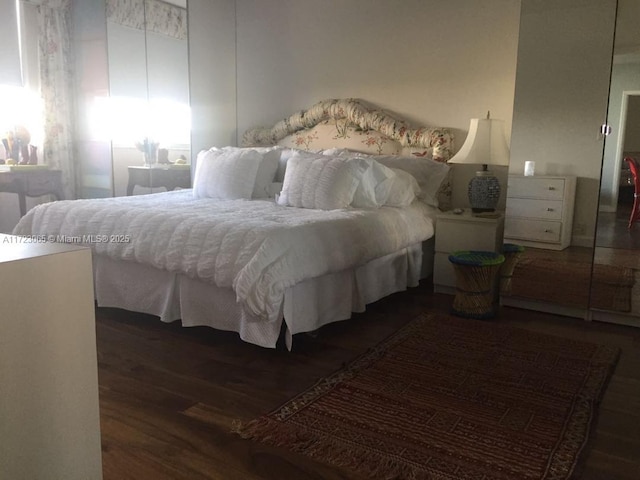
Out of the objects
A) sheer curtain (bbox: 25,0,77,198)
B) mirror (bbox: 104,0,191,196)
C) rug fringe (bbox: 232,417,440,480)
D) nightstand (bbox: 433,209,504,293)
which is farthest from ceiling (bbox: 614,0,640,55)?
sheer curtain (bbox: 25,0,77,198)

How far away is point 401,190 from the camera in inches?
146

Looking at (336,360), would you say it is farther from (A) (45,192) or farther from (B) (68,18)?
(B) (68,18)

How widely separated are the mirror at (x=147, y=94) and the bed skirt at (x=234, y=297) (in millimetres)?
2172

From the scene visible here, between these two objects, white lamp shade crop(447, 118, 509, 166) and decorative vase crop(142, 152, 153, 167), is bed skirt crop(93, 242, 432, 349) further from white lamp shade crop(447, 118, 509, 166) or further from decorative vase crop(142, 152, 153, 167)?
decorative vase crop(142, 152, 153, 167)

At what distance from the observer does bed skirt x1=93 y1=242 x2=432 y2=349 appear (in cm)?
267

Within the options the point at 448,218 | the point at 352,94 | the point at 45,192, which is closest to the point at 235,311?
the point at 448,218

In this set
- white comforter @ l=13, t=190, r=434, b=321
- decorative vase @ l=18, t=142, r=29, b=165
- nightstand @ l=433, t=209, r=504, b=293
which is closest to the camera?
white comforter @ l=13, t=190, r=434, b=321

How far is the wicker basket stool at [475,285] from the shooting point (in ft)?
10.8

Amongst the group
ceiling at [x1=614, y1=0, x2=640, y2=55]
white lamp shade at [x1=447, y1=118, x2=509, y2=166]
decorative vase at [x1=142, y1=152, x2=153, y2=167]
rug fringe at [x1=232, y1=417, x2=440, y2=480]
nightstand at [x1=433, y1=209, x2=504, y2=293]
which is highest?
ceiling at [x1=614, y1=0, x2=640, y2=55]

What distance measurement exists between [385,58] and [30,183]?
342cm

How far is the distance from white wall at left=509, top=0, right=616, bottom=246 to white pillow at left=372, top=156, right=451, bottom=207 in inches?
27.0

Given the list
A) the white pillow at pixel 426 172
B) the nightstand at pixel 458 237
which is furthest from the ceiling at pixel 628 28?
the white pillow at pixel 426 172

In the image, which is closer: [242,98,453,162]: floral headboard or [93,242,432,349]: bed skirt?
[93,242,432,349]: bed skirt

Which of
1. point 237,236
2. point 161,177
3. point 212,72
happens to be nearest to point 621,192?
point 237,236
